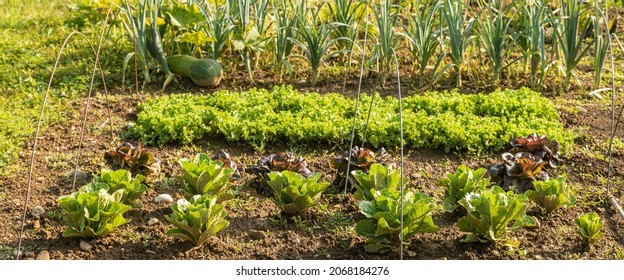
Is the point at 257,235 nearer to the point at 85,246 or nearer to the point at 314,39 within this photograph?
the point at 85,246

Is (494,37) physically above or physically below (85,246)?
above

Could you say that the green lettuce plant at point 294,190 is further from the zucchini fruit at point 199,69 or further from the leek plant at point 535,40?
the leek plant at point 535,40

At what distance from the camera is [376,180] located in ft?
16.5

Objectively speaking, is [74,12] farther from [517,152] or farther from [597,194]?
[597,194]

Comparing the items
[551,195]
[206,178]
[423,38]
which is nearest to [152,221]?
[206,178]

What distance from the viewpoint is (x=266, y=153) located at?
6.00 m

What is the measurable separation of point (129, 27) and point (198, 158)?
2.47 meters

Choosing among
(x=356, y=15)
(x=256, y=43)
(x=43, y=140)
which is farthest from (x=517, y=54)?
(x=43, y=140)

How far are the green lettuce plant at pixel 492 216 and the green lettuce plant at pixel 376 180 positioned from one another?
465 millimetres

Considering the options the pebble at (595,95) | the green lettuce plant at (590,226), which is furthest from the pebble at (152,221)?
the pebble at (595,95)

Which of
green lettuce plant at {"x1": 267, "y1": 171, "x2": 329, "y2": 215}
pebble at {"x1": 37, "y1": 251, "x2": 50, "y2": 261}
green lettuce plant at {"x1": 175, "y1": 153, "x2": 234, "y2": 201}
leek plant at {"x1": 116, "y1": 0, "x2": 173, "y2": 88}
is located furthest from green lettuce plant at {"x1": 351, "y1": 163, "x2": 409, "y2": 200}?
leek plant at {"x1": 116, "y1": 0, "x2": 173, "y2": 88}

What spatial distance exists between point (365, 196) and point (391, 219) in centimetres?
59

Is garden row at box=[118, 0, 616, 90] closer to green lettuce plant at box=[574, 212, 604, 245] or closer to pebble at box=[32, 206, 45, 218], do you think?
pebble at box=[32, 206, 45, 218]

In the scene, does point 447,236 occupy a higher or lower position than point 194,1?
lower
